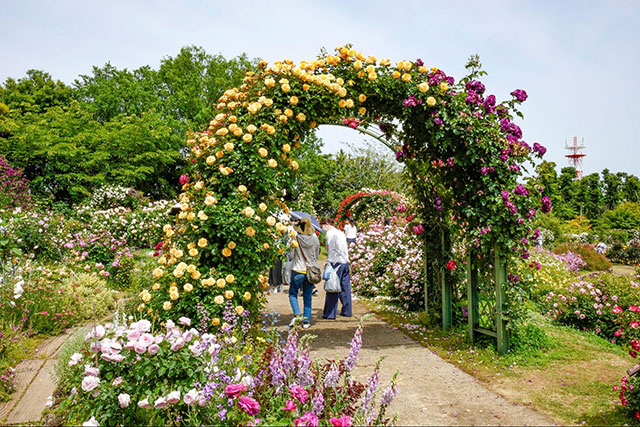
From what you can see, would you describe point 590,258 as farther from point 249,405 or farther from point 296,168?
point 249,405

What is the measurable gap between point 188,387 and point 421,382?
242cm

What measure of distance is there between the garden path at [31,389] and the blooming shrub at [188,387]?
2.42 ft

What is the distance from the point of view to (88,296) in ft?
20.7

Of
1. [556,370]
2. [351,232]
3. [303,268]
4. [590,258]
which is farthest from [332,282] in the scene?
[590,258]

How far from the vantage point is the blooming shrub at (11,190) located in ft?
35.8

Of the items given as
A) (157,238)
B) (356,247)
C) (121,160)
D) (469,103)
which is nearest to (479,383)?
(469,103)

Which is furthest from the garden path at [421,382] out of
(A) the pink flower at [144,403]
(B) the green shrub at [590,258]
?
(B) the green shrub at [590,258]

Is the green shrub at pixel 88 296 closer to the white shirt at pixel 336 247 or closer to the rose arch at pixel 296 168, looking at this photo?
the rose arch at pixel 296 168

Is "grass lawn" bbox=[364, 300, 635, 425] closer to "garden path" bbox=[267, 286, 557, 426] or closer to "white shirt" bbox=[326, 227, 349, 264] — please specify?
"garden path" bbox=[267, 286, 557, 426]

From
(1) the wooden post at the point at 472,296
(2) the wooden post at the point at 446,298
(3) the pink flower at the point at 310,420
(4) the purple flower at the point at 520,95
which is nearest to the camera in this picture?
(3) the pink flower at the point at 310,420

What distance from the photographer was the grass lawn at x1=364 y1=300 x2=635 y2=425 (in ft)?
11.6

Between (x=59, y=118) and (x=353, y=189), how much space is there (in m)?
14.9

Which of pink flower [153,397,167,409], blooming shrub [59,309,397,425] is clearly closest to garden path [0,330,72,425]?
blooming shrub [59,309,397,425]

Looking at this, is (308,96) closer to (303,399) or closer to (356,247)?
(303,399)
